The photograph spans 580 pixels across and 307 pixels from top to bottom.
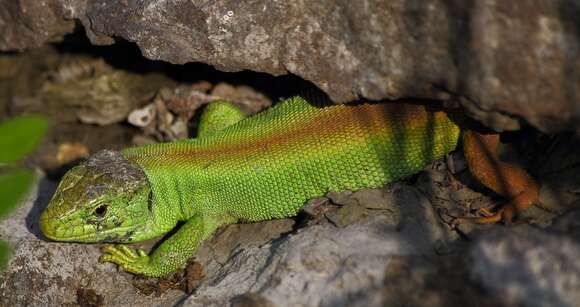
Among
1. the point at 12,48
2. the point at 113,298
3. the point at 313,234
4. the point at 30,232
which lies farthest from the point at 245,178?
the point at 12,48

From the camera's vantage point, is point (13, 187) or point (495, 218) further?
point (495, 218)

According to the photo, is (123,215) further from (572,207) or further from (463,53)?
(572,207)

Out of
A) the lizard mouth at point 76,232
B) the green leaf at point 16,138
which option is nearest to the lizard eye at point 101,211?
the lizard mouth at point 76,232

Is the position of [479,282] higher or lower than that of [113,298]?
higher

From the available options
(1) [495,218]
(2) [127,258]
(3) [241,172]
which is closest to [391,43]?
(1) [495,218]

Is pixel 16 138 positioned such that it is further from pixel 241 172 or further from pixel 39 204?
pixel 39 204

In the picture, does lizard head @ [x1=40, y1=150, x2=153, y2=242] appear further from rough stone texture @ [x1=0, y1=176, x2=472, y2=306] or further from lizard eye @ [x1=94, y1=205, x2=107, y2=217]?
rough stone texture @ [x1=0, y1=176, x2=472, y2=306]
